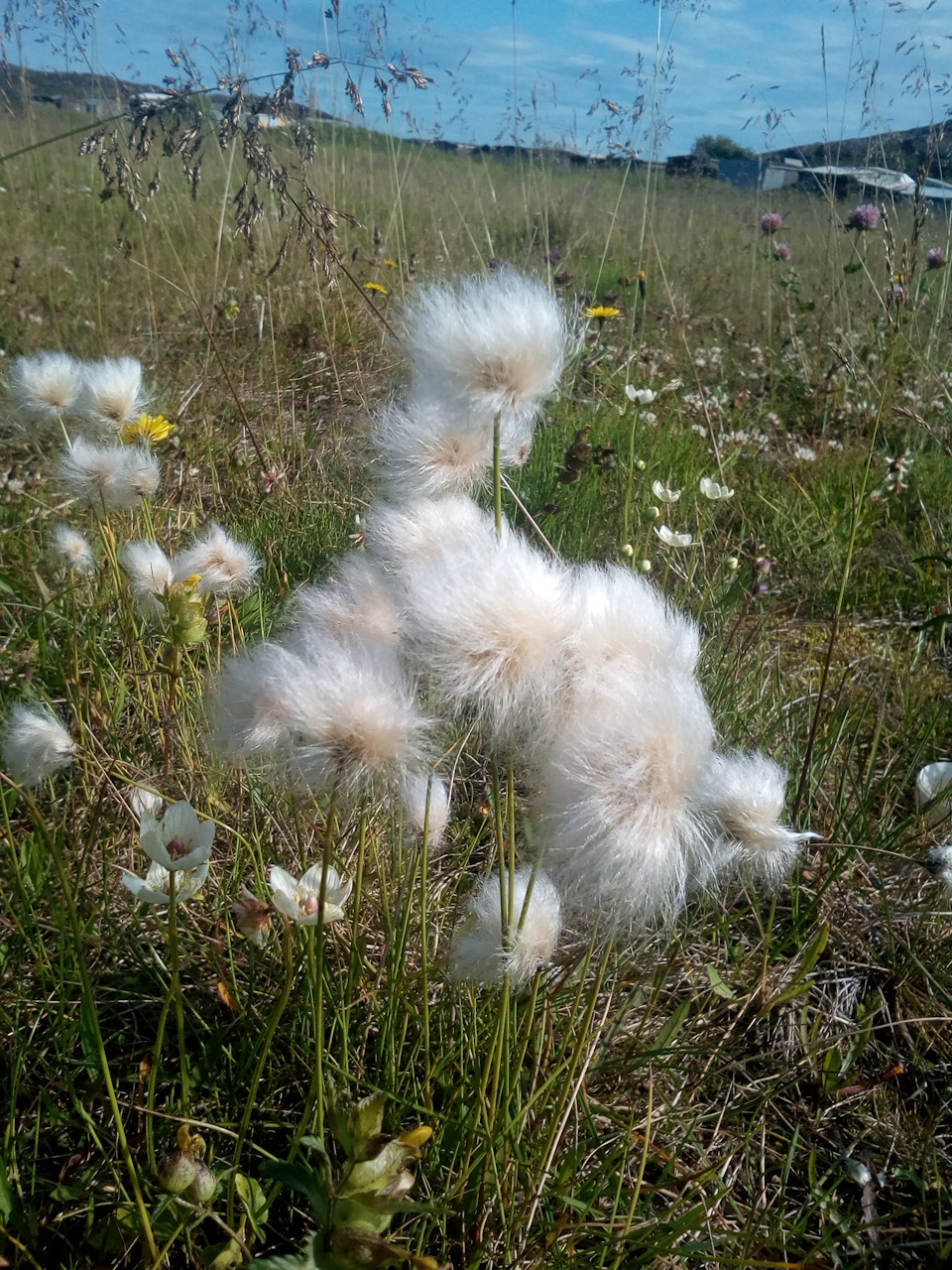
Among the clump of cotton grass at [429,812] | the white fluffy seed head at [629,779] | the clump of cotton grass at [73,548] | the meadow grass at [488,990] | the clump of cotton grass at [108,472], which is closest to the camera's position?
the white fluffy seed head at [629,779]

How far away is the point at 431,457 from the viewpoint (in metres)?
1.06

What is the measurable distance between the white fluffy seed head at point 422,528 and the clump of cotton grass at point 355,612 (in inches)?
1.6

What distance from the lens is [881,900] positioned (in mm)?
1507

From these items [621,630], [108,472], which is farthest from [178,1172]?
[108,472]

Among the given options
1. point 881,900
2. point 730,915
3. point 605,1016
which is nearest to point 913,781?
point 881,900

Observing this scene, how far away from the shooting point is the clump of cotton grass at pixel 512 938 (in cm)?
95

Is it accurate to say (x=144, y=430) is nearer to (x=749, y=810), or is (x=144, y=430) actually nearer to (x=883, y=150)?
(x=749, y=810)

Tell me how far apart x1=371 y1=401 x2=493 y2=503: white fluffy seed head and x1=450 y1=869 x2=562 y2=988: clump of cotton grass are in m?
0.48

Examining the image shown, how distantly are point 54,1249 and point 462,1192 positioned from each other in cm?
48

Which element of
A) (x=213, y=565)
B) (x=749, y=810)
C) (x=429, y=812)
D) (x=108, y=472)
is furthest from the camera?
(x=108, y=472)

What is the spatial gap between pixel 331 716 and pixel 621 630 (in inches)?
11.0

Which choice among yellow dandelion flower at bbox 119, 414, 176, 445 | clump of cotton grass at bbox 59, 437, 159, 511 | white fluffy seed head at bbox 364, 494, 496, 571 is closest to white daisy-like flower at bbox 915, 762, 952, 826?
white fluffy seed head at bbox 364, 494, 496, 571

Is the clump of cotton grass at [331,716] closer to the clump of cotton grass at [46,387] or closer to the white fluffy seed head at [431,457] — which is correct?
the white fluffy seed head at [431,457]

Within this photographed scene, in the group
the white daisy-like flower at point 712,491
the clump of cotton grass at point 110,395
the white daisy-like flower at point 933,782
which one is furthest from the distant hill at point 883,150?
the clump of cotton grass at point 110,395
